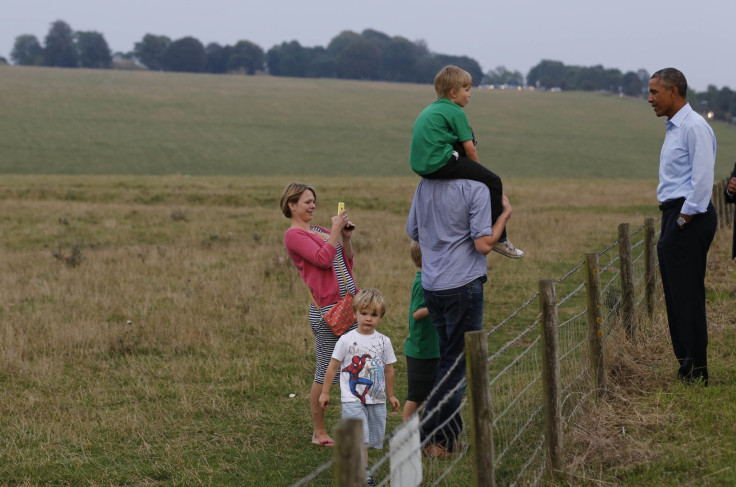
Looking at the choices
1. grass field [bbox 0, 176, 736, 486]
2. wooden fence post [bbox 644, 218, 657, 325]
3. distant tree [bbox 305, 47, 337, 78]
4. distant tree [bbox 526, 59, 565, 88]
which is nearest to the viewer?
grass field [bbox 0, 176, 736, 486]

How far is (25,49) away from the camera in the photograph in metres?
174

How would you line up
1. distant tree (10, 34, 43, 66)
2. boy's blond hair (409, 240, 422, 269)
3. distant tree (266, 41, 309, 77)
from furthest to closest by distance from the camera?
distant tree (10, 34, 43, 66), distant tree (266, 41, 309, 77), boy's blond hair (409, 240, 422, 269)

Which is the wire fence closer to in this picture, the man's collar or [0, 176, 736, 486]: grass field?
[0, 176, 736, 486]: grass field

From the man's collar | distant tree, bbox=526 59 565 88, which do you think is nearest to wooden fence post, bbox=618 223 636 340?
the man's collar

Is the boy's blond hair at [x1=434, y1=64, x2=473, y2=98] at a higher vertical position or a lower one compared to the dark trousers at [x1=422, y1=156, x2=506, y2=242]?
higher

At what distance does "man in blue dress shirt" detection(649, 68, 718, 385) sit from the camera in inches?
234

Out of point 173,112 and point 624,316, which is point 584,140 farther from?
point 624,316

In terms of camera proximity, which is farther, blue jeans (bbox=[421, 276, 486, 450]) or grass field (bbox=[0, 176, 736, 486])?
grass field (bbox=[0, 176, 736, 486])

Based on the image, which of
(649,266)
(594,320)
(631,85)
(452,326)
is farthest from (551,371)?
(631,85)

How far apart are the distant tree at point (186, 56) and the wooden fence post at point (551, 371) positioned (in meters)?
151

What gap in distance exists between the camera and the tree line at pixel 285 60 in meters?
148

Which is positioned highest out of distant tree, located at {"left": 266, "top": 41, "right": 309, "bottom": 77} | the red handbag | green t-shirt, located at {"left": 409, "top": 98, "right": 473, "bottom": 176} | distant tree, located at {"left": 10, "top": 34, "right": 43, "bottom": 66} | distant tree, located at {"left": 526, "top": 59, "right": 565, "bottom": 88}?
distant tree, located at {"left": 10, "top": 34, "right": 43, "bottom": 66}

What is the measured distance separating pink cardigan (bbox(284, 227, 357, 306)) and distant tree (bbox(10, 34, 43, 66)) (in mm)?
165429

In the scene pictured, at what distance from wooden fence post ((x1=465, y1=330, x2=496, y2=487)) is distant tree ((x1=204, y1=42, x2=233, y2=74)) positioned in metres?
154
